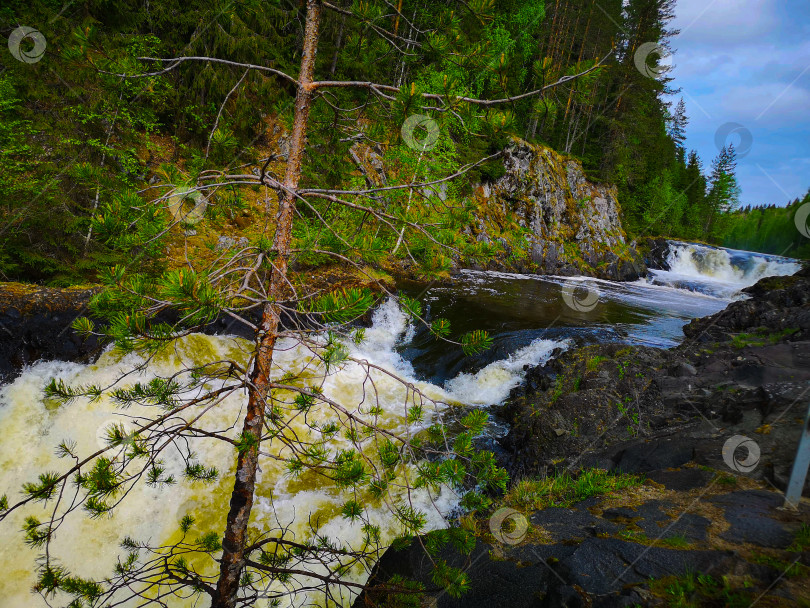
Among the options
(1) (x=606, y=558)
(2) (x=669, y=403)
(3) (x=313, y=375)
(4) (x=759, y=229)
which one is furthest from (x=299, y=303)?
(4) (x=759, y=229)

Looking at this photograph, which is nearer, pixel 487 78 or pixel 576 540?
pixel 487 78

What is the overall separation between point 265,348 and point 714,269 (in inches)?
1546

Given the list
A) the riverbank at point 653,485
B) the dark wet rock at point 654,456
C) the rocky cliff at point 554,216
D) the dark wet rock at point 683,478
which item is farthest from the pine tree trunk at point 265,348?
the rocky cliff at point 554,216

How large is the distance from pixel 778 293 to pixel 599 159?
91.6 feet

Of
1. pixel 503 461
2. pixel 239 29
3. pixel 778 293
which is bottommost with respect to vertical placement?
pixel 503 461

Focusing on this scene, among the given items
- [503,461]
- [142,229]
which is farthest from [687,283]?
[142,229]

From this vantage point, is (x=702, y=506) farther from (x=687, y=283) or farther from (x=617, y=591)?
(x=687, y=283)

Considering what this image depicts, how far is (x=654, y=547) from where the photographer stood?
276cm

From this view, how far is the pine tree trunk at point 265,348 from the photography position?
2223 mm

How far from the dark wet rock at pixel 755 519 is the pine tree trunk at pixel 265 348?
3565 mm

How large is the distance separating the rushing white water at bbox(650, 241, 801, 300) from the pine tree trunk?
3016cm

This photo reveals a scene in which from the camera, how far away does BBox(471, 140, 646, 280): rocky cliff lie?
23.5m

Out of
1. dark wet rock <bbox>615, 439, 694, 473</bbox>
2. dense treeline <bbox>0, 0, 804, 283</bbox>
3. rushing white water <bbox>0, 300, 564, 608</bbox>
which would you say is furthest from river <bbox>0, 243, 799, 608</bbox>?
dark wet rock <bbox>615, 439, 694, 473</bbox>

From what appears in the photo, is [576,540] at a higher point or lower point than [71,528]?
higher
